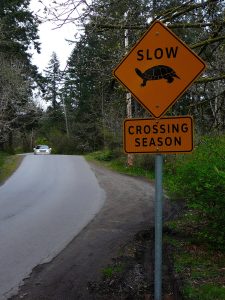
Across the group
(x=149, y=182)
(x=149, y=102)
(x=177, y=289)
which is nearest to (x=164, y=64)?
(x=149, y=102)

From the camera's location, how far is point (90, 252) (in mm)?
9242

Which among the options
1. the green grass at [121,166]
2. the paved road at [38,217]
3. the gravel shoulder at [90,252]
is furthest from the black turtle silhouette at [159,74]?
the green grass at [121,166]

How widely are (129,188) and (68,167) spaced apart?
460 inches

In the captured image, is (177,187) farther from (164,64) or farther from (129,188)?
(129,188)

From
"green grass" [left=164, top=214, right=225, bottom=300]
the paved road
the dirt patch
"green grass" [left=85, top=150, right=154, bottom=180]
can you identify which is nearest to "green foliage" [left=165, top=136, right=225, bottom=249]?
"green grass" [left=164, top=214, right=225, bottom=300]

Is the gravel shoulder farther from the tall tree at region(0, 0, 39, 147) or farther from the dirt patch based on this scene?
the tall tree at region(0, 0, 39, 147)

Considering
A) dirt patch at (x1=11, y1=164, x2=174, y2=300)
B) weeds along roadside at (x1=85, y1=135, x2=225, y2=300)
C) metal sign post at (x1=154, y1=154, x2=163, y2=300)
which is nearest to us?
metal sign post at (x1=154, y1=154, x2=163, y2=300)

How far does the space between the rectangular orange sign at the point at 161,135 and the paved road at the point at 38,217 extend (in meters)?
2.86

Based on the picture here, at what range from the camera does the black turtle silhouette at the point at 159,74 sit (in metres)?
5.33

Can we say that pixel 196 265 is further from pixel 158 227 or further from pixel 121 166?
pixel 121 166

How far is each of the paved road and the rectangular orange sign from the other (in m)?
2.86

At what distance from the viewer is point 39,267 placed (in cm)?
818

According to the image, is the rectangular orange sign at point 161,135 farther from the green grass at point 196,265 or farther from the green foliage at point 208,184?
the green foliage at point 208,184

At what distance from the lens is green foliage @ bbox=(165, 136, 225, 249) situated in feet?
26.4
